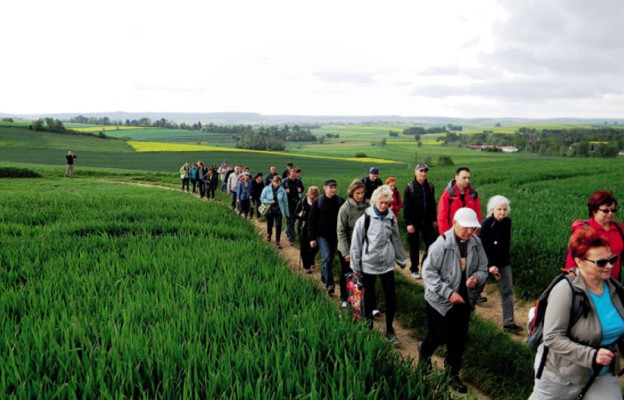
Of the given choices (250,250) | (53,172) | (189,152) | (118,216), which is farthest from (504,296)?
(189,152)

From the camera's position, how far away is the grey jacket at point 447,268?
182 inches

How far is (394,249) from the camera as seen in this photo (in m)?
6.11

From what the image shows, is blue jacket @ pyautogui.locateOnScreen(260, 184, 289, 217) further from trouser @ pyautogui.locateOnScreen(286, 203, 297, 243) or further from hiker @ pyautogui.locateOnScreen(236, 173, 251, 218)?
hiker @ pyautogui.locateOnScreen(236, 173, 251, 218)

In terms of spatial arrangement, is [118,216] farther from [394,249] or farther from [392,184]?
[394,249]

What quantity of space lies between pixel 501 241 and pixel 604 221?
166cm

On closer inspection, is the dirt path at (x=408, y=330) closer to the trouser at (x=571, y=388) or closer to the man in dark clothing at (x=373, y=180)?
the trouser at (x=571, y=388)

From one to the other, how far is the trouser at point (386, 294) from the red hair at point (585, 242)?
3093 mm

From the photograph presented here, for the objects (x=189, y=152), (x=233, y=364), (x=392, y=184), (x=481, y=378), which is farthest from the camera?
(x=189, y=152)

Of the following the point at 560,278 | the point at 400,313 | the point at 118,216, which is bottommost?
the point at 400,313

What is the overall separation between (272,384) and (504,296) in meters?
4.84

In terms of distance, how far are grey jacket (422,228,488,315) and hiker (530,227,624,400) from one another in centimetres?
146

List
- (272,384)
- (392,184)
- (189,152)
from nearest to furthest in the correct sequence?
(272,384) < (392,184) < (189,152)

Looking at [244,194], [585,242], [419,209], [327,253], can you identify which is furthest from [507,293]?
[244,194]

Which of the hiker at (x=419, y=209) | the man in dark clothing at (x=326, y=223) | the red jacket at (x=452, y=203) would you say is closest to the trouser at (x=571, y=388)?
the red jacket at (x=452, y=203)
